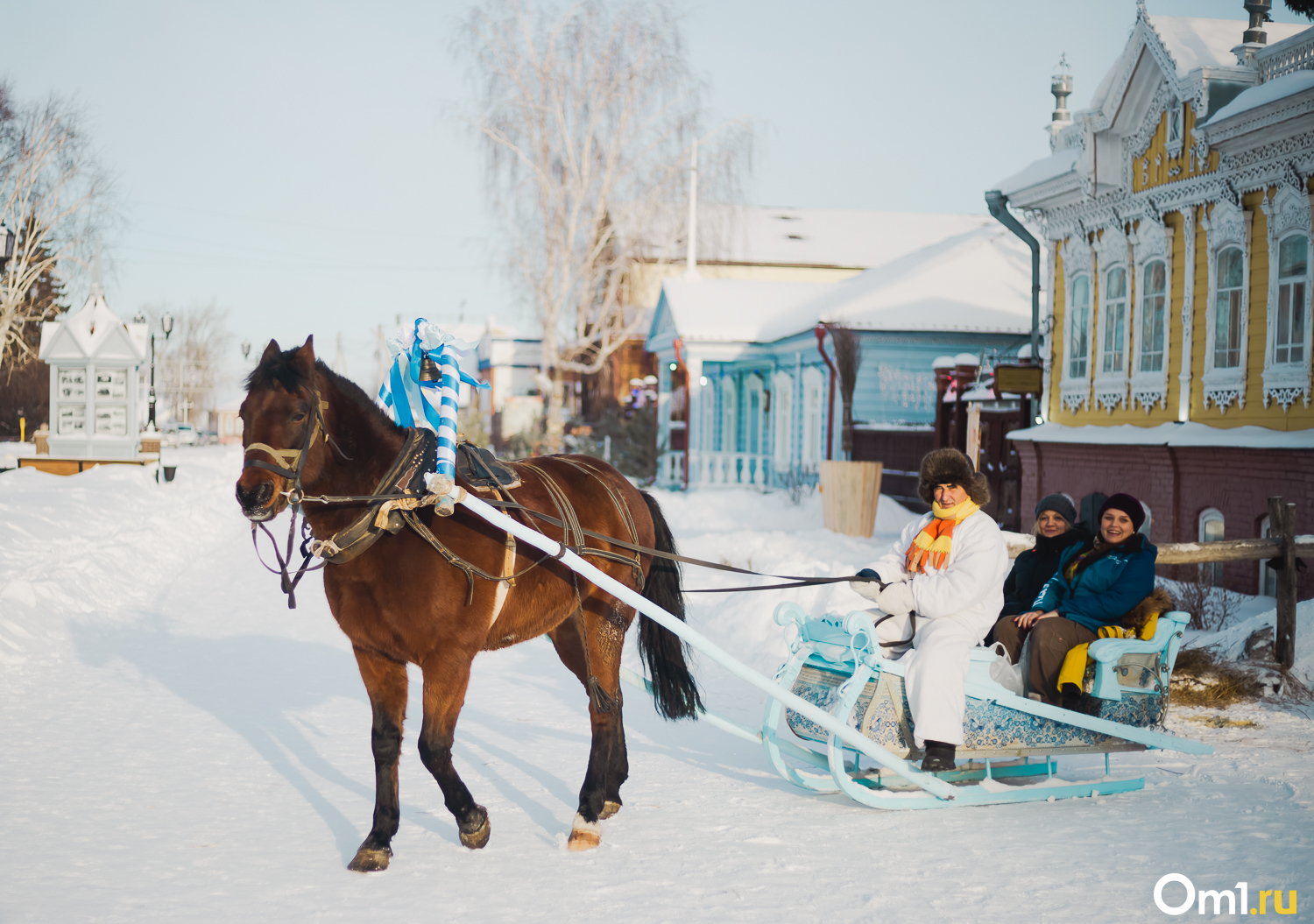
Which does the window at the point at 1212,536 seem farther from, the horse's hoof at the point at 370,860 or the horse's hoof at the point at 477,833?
the horse's hoof at the point at 370,860

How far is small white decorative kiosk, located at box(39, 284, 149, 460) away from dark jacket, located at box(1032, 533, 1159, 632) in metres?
24.1

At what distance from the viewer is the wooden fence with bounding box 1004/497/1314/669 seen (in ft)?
26.6

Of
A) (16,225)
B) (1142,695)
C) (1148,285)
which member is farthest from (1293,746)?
(16,225)

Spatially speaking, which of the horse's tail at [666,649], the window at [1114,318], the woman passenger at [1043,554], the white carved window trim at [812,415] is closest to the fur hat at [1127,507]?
the woman passenger at [1043,554]

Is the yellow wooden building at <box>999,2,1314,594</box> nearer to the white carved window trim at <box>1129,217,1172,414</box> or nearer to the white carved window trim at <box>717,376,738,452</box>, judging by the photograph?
the white carved window trim at <box>1129,217,1172,414</box>

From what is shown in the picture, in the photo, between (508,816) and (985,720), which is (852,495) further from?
(508,816)

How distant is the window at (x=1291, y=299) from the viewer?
36.9 ft

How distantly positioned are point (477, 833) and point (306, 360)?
2.13 m

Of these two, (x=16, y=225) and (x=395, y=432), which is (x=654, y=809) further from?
(x=16, y=225)

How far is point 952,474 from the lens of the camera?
5.38 meters

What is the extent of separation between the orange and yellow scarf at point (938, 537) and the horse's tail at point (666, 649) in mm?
1325

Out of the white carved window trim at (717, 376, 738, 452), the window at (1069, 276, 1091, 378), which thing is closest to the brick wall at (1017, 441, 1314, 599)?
the window at (1069, 276, 1091, 378)

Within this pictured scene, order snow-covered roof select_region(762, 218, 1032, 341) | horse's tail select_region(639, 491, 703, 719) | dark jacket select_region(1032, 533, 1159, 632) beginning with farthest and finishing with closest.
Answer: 1. snow-covered roof select_region(762, 218, 1032, 341)
2. horse's tail select_region(639, 491, 703, 719)
3. dark jacket select_region(1032, 533, 1159, 632)

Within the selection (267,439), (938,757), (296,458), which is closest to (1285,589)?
(938,757)
